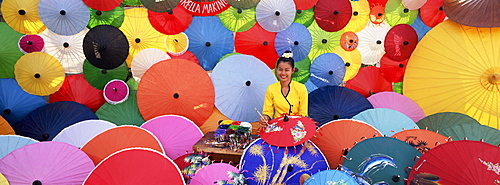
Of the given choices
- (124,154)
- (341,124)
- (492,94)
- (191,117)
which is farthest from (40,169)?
(492,94)

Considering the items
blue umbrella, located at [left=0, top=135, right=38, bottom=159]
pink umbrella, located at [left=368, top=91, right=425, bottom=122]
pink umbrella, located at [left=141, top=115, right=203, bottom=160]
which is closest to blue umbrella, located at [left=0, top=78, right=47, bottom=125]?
blue umbrella, located at [left=0, top=135, right=38, bottom=159]

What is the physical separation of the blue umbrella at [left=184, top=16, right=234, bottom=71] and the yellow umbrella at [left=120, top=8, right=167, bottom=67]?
1.72 ft

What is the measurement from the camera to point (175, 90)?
3.56 meters

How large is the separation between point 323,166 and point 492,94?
3021 millimetres

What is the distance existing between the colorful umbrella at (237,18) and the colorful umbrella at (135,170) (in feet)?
7.58

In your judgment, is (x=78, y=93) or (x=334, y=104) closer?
(x=334, y=104)

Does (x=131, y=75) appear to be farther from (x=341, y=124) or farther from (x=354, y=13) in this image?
(x=354, y=13)

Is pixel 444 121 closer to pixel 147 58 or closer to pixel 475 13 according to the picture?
pixel 475 13

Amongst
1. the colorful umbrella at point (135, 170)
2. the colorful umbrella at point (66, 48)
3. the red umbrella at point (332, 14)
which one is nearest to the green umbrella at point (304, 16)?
the red umbrella at point (332, 14)

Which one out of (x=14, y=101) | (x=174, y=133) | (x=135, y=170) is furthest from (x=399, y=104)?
(x=14, y=101)

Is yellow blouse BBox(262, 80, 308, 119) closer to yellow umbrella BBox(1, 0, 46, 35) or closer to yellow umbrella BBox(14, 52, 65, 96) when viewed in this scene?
yellow umbrella BBox(14, 52, 65, 96)

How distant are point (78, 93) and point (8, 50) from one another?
1.08 meters

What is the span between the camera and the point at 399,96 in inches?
150

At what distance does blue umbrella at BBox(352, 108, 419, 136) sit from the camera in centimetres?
291
